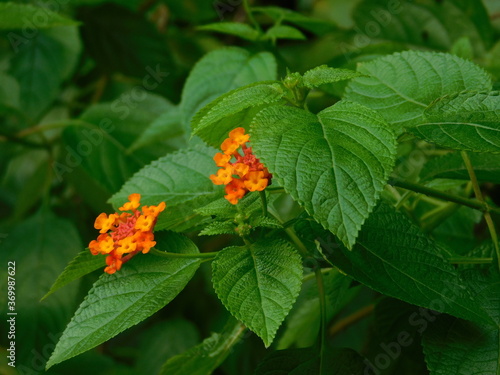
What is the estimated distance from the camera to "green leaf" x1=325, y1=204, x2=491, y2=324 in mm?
608

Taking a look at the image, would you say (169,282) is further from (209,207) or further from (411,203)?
(411,203)

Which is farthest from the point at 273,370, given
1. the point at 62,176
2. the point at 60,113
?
the point at 60,113

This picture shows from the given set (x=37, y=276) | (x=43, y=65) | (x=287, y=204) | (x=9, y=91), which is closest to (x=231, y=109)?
(x=287, y=204)

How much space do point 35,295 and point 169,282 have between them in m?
0.76

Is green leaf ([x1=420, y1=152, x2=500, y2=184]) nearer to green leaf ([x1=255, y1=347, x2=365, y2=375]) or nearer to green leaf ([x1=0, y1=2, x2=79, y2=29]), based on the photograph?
green leaf ([x1=255, y1=347, x2=365, y2=375])

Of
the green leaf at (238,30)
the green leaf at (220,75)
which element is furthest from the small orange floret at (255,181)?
the green leaf at (238,30)

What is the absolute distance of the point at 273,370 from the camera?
69 centimetres

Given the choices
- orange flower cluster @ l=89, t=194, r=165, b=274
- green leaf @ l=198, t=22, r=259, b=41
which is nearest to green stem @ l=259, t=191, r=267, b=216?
orange flower cluster @ l=89, t=194, r=165, b=274

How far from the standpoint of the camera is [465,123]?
0.65m

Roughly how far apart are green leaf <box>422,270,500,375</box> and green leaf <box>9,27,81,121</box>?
110 centimetres

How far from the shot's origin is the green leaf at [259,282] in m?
0.57

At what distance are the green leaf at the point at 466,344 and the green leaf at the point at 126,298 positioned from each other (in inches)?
11.3

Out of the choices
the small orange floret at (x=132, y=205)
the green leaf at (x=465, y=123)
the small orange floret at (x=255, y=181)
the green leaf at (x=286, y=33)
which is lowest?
the small orange floret at (x=132, y=205)

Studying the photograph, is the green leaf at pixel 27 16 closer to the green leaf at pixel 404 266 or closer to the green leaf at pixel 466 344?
the green leaf at pixel 404 266
